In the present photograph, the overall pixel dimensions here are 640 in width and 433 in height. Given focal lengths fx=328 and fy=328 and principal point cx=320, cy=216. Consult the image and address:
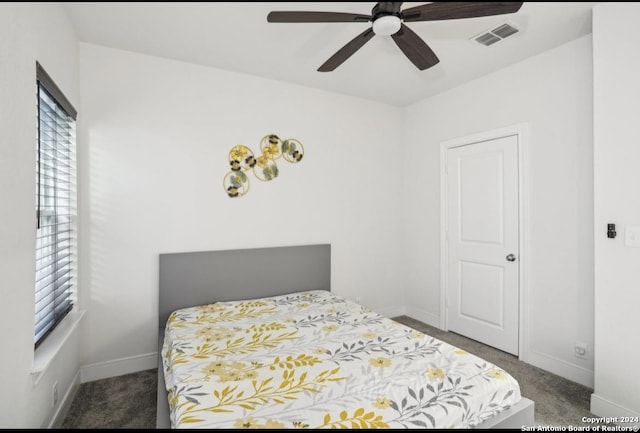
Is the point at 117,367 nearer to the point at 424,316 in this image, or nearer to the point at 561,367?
the point at 424,316

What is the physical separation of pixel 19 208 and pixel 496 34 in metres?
3.14

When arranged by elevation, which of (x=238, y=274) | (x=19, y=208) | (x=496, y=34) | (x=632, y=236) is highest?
(x=496, y=34)

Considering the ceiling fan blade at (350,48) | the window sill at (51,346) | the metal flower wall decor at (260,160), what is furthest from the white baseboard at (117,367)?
the ceiling fan blade at (350,48)

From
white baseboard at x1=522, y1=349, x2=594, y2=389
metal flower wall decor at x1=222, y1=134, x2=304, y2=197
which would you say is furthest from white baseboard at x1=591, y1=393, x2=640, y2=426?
metal flower wall decor at x1=222, y1=134, x2=304, y2=197

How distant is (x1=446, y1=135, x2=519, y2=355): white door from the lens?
3.02 meters

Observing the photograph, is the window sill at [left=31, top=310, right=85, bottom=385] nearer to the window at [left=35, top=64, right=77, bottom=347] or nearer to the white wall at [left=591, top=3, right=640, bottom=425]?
the window at [left=35, top=64, right=77, bottom=347]

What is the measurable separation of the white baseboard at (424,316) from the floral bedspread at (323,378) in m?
1.62

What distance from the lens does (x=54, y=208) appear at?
214 cm

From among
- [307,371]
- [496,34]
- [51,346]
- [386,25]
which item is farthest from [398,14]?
[51,346]

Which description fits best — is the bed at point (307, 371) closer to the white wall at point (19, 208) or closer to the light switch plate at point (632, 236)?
the white wall at point (19, 208)

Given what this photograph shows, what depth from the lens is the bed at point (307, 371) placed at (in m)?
1.36

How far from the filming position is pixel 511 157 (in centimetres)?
300

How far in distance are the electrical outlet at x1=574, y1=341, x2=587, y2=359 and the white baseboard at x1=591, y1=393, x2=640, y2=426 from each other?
0.43m

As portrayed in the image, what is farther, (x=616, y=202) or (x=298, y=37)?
(x=298, y=37)
